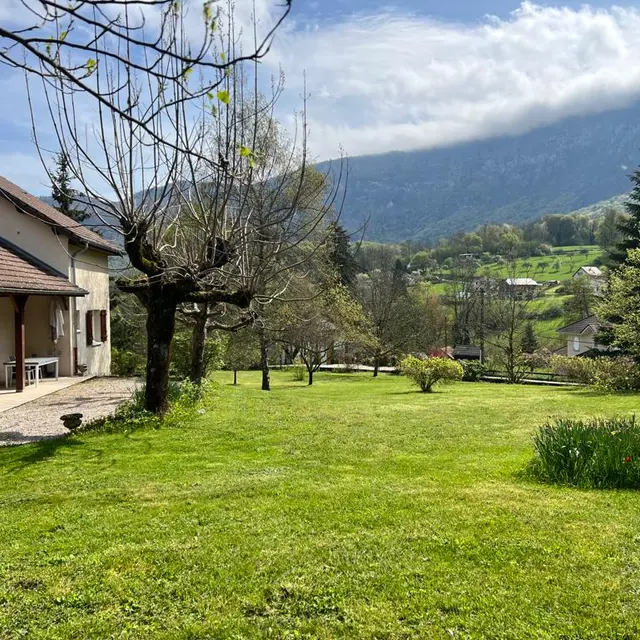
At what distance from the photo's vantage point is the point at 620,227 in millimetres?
27859

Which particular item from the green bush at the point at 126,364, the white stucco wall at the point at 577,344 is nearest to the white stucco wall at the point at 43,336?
the green bush at the point at 126,364

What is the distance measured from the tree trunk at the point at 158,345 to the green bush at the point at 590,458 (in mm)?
6019

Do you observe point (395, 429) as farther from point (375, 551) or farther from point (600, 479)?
point (375, 551)

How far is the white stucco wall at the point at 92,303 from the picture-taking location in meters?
17.8

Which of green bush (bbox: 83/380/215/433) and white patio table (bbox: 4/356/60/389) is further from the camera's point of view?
white patio table (bbox: 4/356/60/389)

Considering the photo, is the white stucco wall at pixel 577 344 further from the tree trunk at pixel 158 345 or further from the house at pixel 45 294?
the tree trunk at pixel 158 345

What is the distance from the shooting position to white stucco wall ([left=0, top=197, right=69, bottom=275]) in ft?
51.6

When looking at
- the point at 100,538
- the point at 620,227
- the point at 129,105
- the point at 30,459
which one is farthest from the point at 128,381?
the point at 620,227

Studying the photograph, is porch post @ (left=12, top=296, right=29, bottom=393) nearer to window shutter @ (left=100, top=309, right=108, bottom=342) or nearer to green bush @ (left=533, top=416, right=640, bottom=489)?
window shutter @ (left=100, top=309, right=108, bottom=342)

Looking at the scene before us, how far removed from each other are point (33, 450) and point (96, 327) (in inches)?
508

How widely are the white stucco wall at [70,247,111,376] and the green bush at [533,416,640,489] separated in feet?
48.4

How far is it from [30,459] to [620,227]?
1145 inches

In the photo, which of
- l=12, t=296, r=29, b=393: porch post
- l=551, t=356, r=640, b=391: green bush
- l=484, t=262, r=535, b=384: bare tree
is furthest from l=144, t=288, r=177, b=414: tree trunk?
l=484, t=262, r=535, b=384: bare tree

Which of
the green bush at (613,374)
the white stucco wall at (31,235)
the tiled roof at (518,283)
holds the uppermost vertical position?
the tiled roof at (518,283)
